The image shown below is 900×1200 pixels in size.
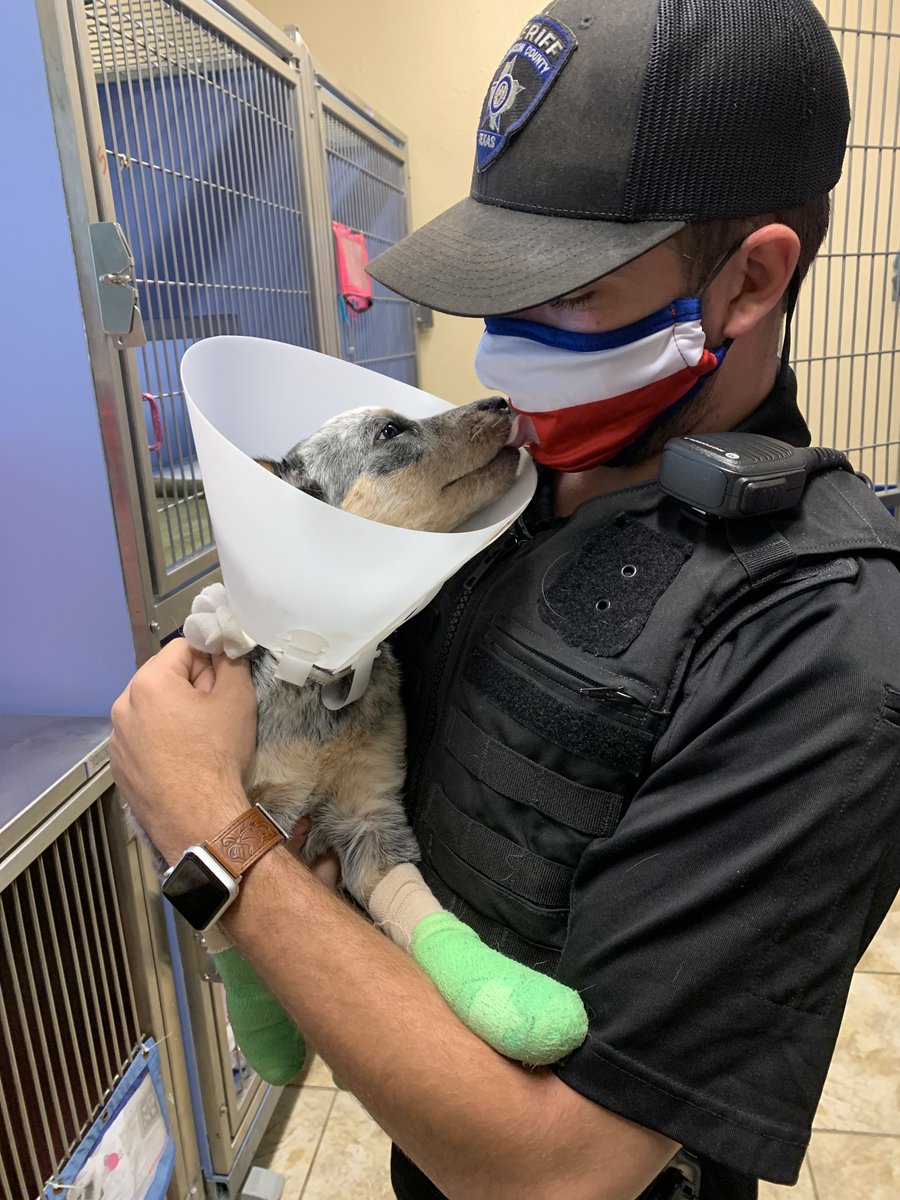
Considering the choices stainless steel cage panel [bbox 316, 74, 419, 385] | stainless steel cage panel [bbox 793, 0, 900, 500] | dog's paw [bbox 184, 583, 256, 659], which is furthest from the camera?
stainless steel cage panel [bbox 793, 0, 900, 500]

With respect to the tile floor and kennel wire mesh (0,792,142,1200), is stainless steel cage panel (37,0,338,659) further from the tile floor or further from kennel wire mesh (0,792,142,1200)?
the tile floor

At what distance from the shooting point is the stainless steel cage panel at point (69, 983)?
42.9 inches

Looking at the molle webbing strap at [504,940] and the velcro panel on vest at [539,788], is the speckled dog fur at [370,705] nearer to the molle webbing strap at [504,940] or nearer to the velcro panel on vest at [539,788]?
the molle webbing strap at [504,940]

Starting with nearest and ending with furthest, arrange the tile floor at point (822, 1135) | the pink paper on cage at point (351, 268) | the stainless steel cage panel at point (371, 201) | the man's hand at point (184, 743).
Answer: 1. the man's hand at point (184, 743)
2. the tile floor at point (822, 1135)
3. the pink paper on cage at point (351, 268)
4. the stainless steel cage panel at point (371, 201)

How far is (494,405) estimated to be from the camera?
3.72ft

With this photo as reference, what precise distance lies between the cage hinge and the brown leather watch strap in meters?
0.76

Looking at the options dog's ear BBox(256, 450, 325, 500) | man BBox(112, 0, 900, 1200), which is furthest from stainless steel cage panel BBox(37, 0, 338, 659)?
man BBox(112, 0, 900, 1200)

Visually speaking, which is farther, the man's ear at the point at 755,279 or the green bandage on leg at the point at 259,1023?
the green bandage on leg at the point at 259,1023

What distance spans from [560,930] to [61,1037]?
2.84 ft

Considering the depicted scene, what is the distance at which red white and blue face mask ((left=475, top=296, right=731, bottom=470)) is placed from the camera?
2.53 ft

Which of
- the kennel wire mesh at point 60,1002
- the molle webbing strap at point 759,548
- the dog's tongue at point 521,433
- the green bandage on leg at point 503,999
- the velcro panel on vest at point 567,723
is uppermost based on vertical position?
the dog's tongue at point 521,433

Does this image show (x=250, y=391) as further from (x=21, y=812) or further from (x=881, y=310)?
(x=881, y=310)

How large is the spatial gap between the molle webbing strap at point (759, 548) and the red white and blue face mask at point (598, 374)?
173mm

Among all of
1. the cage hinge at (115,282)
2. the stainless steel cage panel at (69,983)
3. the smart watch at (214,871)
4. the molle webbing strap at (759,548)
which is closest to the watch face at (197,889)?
the smart watch at (214,871)
